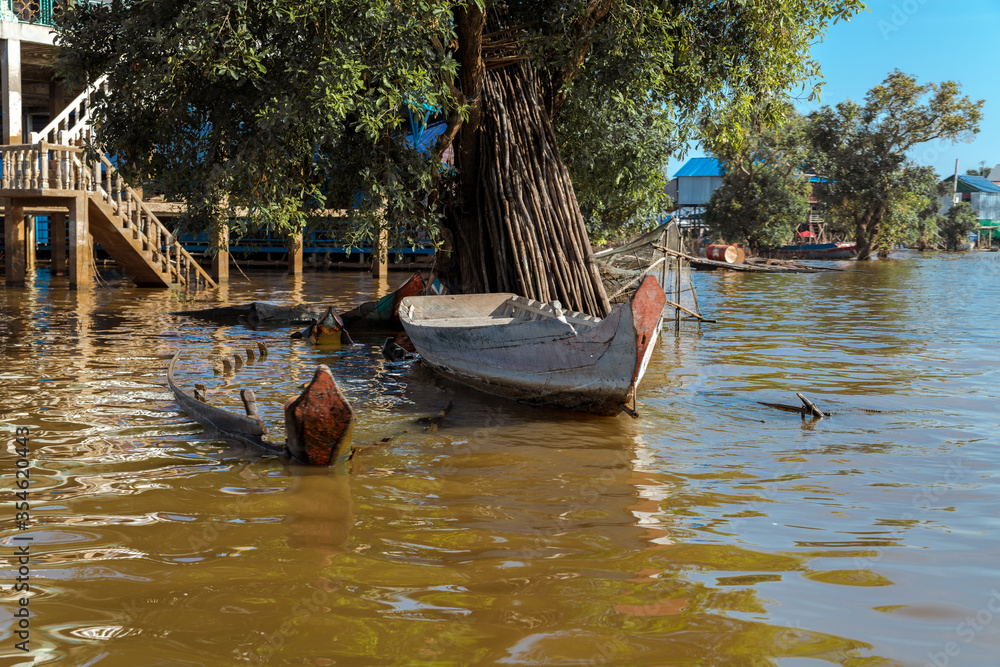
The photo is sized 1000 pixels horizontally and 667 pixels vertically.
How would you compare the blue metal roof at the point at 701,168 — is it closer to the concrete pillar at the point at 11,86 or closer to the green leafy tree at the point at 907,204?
the green leafy tree at the point at 907,204

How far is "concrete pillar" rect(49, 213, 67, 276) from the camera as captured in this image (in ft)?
76.1

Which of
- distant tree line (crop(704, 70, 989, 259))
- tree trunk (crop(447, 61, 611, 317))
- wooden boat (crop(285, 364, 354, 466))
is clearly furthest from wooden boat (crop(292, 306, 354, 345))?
distant tree line (crop(704, 70, 989, 259))

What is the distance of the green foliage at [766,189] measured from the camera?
42.4m

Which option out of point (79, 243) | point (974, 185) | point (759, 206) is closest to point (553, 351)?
point (79, 243)

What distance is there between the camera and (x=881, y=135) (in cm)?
4406

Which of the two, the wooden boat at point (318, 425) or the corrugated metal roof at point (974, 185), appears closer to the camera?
the wooden boat at point (318, 425)

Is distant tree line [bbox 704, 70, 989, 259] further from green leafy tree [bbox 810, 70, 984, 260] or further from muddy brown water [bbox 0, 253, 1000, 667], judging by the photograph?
muddy brown water [bbox 0, 253, 1000, 667]

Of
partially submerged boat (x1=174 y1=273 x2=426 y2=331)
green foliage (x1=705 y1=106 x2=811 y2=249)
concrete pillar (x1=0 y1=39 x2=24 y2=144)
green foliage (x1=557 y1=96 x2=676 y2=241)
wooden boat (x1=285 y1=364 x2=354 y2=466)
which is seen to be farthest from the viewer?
green foliage (x1=705 y1=106 x2=811 y2=249)

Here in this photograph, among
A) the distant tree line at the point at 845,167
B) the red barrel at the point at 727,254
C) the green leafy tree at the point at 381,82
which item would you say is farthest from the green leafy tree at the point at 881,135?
the green leafy tree at the point at 381,82

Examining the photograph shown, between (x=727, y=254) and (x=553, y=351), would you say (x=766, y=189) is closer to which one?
(x=727, y=254)

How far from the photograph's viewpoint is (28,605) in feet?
12.8

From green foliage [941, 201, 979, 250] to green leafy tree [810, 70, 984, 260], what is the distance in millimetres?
18234

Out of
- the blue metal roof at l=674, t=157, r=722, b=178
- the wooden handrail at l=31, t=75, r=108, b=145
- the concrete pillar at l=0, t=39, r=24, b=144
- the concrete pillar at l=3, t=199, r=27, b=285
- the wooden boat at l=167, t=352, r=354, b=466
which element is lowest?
the wooden boat at l=167, t=352, r=354, b=466

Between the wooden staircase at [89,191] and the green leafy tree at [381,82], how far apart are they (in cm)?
682
